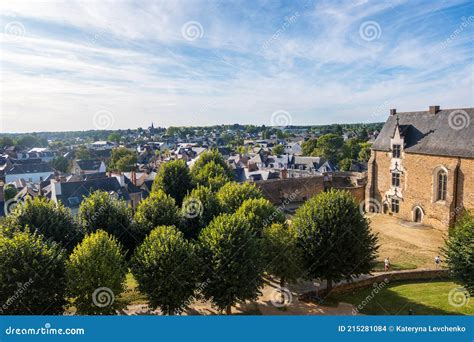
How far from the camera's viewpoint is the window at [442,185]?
109 feet

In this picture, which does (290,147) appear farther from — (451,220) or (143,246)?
(143,246)

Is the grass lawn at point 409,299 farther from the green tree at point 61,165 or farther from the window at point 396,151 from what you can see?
the green tree at point 61,165

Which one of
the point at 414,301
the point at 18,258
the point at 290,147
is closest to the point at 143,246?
the point at 18,258

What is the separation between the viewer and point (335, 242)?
1994 cm

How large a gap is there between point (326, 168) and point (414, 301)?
45.3 m

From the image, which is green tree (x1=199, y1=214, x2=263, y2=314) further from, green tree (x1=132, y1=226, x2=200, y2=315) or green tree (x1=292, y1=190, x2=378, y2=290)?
green tree (x1=292, y1=190, x2=378, y2=290)

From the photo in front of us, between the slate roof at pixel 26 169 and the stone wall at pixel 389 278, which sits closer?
the stone wall at pixel 389 278

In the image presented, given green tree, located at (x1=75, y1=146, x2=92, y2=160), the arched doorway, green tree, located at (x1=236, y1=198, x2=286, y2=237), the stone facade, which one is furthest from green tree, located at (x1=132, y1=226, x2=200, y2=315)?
green tree, located at (x1=75, y1=146, x2=92, y2=160)

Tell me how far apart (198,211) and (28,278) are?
10757mm

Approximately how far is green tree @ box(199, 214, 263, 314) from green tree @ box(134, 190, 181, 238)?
501cm

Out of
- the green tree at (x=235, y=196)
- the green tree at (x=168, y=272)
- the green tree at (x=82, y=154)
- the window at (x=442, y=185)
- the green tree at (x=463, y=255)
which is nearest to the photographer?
the green tree at (x=168, y=272)

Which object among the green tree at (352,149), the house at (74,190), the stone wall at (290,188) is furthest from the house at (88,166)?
the green tree at (352,149)

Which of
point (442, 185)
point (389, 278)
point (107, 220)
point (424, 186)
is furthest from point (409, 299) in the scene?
point (107, 220)

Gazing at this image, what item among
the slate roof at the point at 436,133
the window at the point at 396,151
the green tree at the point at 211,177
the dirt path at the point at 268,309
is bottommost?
the dirt path at the point at 268,309
